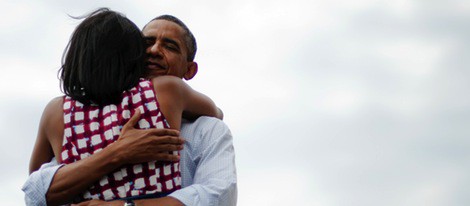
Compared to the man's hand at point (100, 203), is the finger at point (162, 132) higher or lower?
higher

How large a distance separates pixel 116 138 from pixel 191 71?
1612 mm

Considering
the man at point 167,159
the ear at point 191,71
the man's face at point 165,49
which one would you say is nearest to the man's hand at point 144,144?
the man at point 167,159

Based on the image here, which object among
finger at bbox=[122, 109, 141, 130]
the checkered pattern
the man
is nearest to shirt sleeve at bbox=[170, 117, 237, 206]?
the man

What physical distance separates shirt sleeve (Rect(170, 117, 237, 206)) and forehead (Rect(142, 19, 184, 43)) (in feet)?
2.99

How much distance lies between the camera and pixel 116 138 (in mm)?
3689

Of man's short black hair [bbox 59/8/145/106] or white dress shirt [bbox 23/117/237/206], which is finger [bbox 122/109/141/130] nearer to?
man's short black hair [bbox 59/8/145/106]

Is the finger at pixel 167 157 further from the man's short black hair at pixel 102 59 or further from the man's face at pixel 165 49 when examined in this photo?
the man's face at pixel 165 49

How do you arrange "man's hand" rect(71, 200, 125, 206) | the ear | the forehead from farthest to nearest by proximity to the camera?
1. the ear
2. the forehead
3. "man's hand" rect(71, 200, 125, 206)

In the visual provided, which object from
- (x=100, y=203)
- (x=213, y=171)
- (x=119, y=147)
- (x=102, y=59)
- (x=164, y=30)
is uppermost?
(x=164, y=30)

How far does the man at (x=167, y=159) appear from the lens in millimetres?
3566

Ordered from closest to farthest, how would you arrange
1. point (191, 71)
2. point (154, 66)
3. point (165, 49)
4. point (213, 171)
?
point (213, 171)
point (154, 66)
point (165, 49)
point (191, 71)

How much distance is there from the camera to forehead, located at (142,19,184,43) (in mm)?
4848

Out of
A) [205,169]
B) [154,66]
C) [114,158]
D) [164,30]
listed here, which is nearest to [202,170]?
[205,169]

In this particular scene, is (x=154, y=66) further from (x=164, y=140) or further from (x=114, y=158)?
(x=114, y=158)
